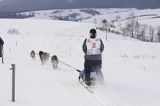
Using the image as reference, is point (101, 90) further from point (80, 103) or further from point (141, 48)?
point (141, 48)

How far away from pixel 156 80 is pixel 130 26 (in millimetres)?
143172

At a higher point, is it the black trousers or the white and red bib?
the white and red bib

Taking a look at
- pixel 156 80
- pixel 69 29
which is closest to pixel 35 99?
pixel 156 80

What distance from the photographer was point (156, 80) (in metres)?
15.6

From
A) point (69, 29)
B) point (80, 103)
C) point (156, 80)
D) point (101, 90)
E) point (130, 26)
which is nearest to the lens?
point (80, 103)

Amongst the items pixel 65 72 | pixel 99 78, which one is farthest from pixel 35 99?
pixel 65 72

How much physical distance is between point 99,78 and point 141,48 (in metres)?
33.9

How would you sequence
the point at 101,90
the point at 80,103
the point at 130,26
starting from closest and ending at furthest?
the point at 80,103 < the point at 101,90 < the point at 130,26

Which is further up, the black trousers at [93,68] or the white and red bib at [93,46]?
the white and red bib at [93,46]

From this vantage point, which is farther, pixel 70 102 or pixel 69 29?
pixel 69 29

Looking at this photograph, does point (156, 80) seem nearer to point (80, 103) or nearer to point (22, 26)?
point (80, 103)

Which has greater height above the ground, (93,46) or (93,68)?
(93,46)

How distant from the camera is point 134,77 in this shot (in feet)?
52.2

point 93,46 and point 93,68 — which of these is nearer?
point 93,46
